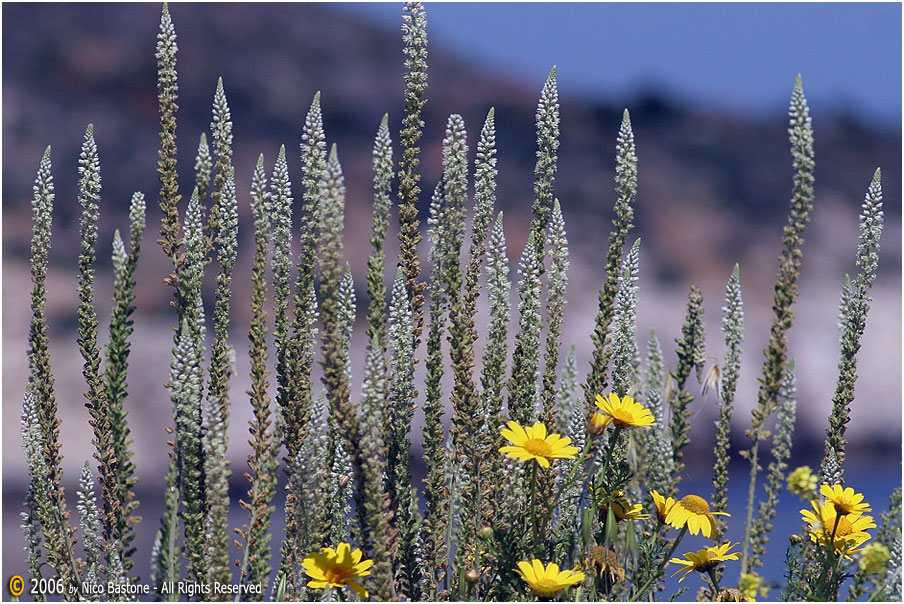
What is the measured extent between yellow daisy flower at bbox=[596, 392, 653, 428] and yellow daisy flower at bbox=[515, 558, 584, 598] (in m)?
0.61

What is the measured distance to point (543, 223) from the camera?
3.87m

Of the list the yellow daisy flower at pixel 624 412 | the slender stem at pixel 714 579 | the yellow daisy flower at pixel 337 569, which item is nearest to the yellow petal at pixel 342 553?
the yellow daisy flower at pixel 337 569

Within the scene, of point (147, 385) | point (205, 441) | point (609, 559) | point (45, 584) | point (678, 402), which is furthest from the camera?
point (147, 385)

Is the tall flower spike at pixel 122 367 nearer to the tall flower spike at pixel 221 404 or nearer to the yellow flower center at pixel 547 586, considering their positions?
the tall flower spike at pixel 221 404

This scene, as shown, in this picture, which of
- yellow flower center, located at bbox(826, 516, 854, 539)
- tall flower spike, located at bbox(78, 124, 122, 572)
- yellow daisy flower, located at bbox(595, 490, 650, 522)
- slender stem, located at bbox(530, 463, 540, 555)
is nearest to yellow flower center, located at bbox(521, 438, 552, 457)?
slender stem, located at bbox(530, 463, 540, 555)

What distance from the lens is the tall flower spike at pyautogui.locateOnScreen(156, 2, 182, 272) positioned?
363 centimetres

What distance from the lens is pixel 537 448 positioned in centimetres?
331

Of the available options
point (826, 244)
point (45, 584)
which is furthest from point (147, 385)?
point (826, 244)

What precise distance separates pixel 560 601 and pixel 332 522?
965 mm

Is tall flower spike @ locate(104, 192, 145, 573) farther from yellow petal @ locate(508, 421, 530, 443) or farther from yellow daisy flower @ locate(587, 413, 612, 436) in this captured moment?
yellow daisy flower @ locate(587, 413, 612, 436)

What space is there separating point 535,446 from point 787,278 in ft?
3.93

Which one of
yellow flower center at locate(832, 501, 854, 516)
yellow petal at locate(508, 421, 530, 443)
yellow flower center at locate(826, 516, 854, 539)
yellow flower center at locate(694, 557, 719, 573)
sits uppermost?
yellow petal at locate(508, 421, 530, 443)

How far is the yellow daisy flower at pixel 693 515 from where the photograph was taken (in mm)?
3631

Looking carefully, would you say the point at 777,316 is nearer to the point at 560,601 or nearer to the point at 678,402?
the point at 678,402
